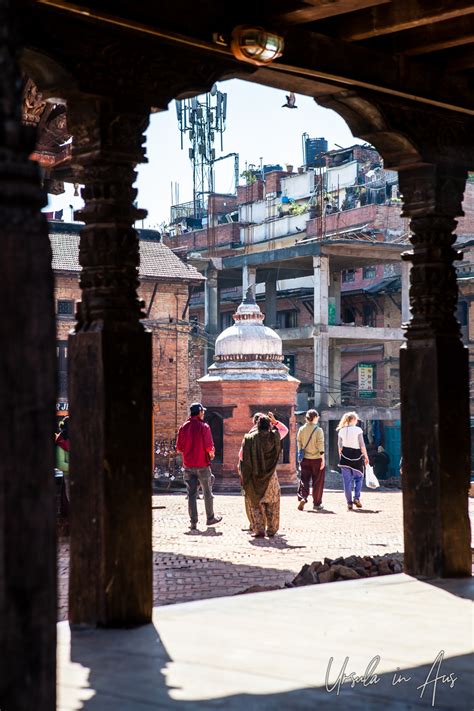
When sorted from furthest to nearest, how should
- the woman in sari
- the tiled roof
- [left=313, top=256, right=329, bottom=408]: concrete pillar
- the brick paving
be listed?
[left=313, top=256, right=329, bottom=408]: concrete pillar, the tiled roof, the woman in sari, the brick paving

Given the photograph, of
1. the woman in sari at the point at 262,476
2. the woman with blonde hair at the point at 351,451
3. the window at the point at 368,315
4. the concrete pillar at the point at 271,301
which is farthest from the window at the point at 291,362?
the woman in sari at the point at 262,476

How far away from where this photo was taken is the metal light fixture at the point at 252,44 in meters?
6.62

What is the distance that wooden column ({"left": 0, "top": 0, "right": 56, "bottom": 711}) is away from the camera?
8.87 ft

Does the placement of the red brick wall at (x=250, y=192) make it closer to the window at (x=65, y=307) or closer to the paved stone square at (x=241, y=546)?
the window at (x=65, y=307)

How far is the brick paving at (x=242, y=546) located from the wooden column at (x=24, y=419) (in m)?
6.23

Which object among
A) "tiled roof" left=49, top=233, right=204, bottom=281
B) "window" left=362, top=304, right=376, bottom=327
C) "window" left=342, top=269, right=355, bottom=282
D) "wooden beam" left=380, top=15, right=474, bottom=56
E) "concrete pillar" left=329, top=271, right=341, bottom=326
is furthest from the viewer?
"window" left=342, top=269, right=355, bottom=282

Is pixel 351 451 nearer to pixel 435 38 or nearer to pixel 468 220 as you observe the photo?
pixel 435 38

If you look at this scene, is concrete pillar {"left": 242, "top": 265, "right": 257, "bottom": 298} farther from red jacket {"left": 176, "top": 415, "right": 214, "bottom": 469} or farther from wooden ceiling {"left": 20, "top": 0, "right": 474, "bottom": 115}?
wooden ceiling {"left": 20, "top": 0, "right": 474, "bottom": 115}

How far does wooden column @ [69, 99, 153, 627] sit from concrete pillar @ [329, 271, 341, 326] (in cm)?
3739

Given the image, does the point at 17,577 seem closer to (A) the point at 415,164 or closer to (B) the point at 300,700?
(B) the point at 300,700

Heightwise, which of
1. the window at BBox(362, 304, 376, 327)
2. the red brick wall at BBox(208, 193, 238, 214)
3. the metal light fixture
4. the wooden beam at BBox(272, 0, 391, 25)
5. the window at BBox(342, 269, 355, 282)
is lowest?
the metal light fixture

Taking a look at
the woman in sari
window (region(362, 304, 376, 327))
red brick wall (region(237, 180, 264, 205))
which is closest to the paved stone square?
the woman in sari

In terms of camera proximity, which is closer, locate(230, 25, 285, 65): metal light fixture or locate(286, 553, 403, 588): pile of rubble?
locate(230, 25, 285, 65): metal light fixture

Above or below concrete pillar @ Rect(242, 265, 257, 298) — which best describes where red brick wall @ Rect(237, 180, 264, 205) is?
above
